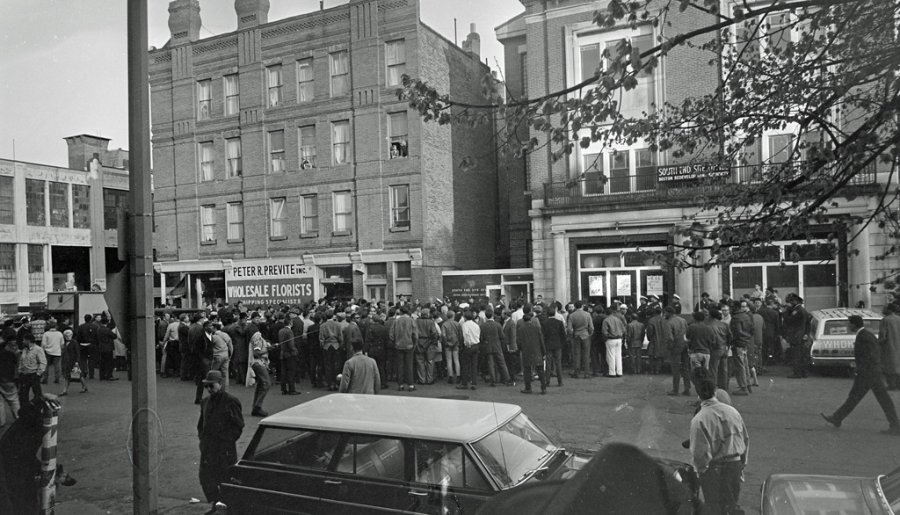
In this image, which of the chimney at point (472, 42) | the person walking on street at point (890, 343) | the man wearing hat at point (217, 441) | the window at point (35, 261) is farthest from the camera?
the person walking on street at point (890, 343)

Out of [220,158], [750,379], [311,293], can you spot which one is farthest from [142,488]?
[750,379]

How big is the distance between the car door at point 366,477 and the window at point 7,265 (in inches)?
139

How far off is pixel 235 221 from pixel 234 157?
2.00ft

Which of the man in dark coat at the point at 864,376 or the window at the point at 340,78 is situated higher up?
the window at the point at 340,78

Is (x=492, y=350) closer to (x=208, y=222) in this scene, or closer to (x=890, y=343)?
(x=208, y=222)

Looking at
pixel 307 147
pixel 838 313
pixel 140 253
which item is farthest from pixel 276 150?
pixel 838 313

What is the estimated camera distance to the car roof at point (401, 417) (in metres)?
3.18

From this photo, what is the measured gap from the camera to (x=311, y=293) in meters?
4.96

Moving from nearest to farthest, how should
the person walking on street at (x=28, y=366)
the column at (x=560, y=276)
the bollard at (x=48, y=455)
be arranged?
the bollard at (x=48, y=455) < the person walking on street at (x=28, y=366) < the column at (x=560, y=276)

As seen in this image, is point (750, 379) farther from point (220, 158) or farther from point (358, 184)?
point (220, 158)

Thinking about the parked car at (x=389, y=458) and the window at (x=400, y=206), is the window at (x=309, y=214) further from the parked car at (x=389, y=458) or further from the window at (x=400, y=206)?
the parked car at (x=389, y=458)

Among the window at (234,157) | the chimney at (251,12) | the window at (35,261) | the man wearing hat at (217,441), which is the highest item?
the chimney at (251,12)

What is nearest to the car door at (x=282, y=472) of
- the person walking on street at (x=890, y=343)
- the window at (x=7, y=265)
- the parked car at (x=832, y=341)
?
the window at (x=7, y=265)

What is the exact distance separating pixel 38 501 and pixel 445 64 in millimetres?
4710
